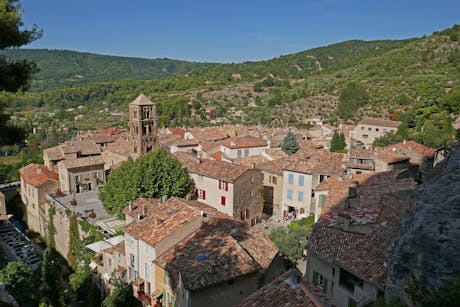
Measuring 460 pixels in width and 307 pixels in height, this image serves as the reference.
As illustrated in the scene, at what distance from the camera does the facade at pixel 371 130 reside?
5686 cm

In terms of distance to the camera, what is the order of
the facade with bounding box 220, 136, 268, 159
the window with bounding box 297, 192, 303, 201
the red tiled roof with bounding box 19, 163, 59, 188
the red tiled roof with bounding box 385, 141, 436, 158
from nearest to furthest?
1. the window with bounding box 297, 192, 303, 201
2. the red tiled roof with bounding box 385, 141, 436, 158
3. the red tiled roof with bounding box 19, 163, 59, 188
4. the facade with bounding box 220, 136, 268, 159

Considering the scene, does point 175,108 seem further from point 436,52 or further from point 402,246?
point 402,246

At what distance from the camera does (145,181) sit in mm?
30719

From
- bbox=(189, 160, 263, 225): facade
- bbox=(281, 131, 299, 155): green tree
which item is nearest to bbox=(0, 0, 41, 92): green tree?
bbox=(189, 160, 263, 225): facade

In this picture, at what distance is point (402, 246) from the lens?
840 cm

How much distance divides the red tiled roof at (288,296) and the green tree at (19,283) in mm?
19933

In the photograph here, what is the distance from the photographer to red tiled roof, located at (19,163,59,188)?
4244 cm

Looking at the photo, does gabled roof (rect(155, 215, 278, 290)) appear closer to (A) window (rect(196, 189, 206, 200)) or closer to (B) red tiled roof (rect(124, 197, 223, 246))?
(B) red tiled roof (rect(124, 197, 223, 246))

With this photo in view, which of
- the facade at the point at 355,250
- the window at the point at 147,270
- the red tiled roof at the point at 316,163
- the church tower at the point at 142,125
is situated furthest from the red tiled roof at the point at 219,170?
the facade at the point at 355,250

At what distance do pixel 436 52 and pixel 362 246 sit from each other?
309ft

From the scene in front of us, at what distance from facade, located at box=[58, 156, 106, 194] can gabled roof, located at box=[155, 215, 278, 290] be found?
25.9 metres

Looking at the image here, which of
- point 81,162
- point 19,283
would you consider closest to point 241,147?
point 81,162

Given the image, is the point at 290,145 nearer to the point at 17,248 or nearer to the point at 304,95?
the point at 17,248

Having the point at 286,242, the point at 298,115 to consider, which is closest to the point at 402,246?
the point at 286,242
